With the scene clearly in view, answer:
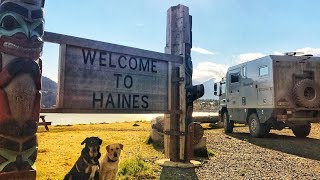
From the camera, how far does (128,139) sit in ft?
40.0

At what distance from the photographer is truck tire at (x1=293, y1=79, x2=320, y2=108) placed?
12391mm

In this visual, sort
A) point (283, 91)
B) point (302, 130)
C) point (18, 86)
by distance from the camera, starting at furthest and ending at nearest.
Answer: point (302, 130), point (283, 91), point (18, 86)

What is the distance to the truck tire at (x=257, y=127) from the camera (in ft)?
44.8

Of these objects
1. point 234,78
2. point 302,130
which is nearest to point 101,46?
point 234,78

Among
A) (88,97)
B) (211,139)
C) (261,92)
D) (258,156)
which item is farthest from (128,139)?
(88,97)

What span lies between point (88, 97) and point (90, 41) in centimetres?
80

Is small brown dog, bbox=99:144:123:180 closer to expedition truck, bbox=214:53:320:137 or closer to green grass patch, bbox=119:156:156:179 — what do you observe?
green grass patch, bbox=119:156:156:179

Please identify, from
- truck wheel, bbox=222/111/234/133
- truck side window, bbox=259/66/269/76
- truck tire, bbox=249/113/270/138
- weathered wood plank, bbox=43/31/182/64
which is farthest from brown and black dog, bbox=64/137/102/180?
truck wheel, bbox=222/111/234/133

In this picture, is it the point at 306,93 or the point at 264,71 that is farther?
the point at 264,71

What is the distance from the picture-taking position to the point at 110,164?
16.5ft

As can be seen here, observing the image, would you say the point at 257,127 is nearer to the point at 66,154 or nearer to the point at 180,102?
the point at 66,154

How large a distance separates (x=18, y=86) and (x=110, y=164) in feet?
7.77

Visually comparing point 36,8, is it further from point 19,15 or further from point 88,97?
point 88,97

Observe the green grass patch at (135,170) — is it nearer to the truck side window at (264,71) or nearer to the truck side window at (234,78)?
the truck side window at (264,71)
